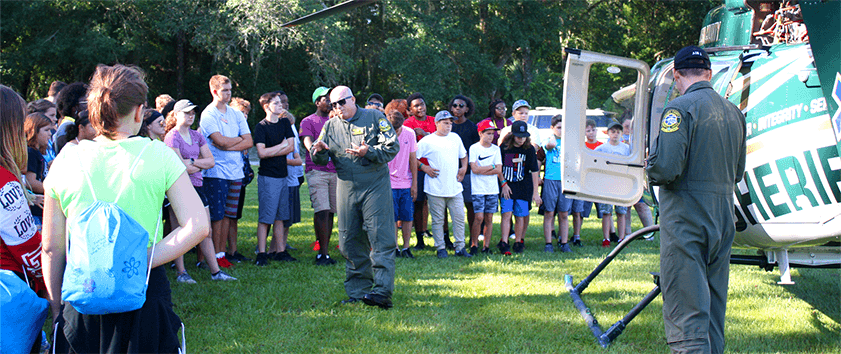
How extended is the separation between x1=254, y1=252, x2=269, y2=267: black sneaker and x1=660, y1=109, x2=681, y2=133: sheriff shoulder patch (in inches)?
191

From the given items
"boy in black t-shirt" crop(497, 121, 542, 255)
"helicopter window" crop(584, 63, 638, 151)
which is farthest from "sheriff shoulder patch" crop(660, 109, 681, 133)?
"boy in black t-shirt" crop(497, 121, 542, 255)

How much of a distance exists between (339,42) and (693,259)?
23364 mm

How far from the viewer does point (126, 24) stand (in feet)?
84.8

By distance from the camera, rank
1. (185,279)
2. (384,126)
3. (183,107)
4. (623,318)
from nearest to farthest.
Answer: (623,318), (384,126), (185,279), (183,107)

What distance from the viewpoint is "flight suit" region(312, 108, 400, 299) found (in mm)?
5387

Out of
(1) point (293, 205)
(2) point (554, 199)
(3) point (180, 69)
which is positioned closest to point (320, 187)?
(1) point (293, 205)

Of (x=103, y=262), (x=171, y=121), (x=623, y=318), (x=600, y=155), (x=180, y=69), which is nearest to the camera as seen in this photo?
(x=103, y=262)

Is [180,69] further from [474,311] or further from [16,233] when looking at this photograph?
[16,233]

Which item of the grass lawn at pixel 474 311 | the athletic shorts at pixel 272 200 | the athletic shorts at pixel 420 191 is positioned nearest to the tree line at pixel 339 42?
the athletic shorts at pixel 420 191

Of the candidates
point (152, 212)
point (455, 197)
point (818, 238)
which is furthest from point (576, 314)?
point (152, 212)

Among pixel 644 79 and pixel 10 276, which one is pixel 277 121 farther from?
pixel 10 276

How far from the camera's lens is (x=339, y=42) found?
25.6m

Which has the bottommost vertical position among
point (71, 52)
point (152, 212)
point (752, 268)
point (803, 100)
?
point (752, 268)

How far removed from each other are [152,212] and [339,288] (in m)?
3.95
